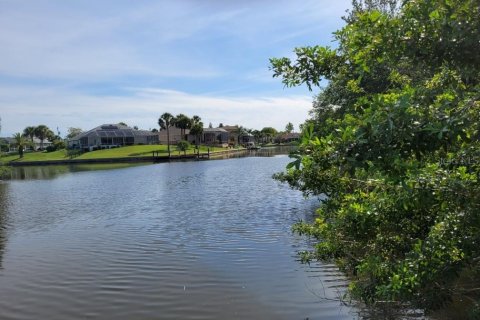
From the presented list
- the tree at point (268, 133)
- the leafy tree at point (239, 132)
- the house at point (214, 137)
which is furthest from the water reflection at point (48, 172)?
the tree at point (268, 133)

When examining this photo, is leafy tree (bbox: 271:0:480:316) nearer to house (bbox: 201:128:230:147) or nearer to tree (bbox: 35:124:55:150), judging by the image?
house (bbox: 201:128:230:147)

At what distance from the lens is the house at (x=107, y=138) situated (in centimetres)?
10481

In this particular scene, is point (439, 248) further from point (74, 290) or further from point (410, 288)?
point (74, 290)

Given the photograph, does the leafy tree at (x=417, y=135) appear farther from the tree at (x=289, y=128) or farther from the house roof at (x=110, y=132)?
the tree at (x=289, y=128)

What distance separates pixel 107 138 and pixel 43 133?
146 feet

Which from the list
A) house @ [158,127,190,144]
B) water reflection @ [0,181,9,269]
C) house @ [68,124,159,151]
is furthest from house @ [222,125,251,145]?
water reflection @ [0,181,9,269]

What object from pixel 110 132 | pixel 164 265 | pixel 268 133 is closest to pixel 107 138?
pixel 110 132

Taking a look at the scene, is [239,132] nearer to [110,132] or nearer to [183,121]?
[183,121]

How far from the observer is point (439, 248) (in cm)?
371

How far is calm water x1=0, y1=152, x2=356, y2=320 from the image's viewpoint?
29.0 feet

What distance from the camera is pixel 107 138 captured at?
106 metres

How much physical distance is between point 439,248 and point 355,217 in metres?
1.34

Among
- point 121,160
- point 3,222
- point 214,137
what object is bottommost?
point 3,222

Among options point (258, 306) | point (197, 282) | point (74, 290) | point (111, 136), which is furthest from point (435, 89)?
point (111, 136)
